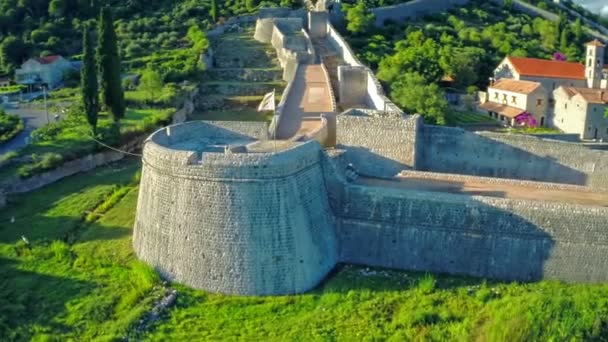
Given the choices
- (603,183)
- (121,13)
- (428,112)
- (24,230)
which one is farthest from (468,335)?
(121,13)

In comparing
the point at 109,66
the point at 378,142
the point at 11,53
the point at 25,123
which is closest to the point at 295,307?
the point at 378,142

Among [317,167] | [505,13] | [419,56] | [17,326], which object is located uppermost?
[505,13]

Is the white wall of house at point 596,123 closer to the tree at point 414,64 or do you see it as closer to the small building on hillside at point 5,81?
the tree at point 414,64

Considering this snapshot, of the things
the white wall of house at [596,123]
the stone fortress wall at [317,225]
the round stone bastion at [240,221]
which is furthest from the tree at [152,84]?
the white wall of house at [596,123]

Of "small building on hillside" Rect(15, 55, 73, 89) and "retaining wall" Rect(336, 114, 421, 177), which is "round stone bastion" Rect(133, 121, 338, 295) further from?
"small building on hillside" Rect(15, 55, 73, 89)

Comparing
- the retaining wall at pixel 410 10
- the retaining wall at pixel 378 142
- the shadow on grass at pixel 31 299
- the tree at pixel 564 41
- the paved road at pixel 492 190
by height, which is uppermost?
the retaining wall at pixel 410 10

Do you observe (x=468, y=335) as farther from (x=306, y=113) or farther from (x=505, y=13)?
(x=505, y=13)

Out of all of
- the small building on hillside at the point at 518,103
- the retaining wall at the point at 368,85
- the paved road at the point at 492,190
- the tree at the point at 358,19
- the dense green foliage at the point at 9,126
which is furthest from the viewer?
the tree at the point at 358,19

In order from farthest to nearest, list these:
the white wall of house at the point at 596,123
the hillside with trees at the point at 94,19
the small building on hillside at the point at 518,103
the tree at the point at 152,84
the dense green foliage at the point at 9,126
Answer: the hillside with trees at the point at 94,19, the small building on hillside at the point at 518,103, the tree at the point at 152,84, the white wall of house at the point at 596,123, the dense green foliage at the point at 9,126
